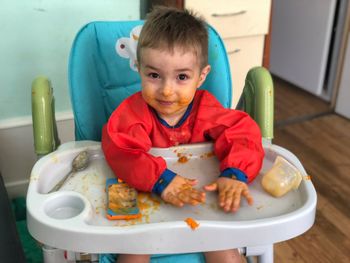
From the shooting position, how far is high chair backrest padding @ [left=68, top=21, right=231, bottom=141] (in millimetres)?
1145

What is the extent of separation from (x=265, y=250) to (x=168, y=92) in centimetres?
38

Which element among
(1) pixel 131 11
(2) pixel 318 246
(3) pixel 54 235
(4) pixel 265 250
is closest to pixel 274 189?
(4) pixel 265 250

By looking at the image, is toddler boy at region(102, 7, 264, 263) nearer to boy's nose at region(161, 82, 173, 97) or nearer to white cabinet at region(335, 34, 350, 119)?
boy's nose at region(161, 82, 173, 97)

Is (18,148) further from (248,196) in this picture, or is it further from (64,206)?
(248,196)

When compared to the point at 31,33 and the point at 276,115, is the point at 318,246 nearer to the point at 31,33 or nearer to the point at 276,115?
the point at 276,115

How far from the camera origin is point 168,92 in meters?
0.92

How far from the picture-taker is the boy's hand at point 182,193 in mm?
812

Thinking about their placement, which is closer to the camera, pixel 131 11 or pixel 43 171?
pixel 43 171

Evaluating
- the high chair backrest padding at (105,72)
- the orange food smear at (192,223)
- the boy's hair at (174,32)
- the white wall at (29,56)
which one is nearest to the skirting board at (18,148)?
the white wall at (29,56)

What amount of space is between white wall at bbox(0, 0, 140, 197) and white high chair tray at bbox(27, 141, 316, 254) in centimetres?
79

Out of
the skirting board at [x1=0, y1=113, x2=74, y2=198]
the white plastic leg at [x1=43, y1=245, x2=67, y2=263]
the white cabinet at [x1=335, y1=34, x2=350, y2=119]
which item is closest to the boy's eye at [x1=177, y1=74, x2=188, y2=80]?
the white plastic leg at [x1=43, y1=245, x2=67, y2=263]

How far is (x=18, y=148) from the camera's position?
173cm

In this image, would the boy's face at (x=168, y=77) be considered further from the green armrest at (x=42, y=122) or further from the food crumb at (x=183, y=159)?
the green armrest at (x=42, y=122)

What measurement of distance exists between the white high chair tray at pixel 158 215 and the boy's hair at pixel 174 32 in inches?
9.0
